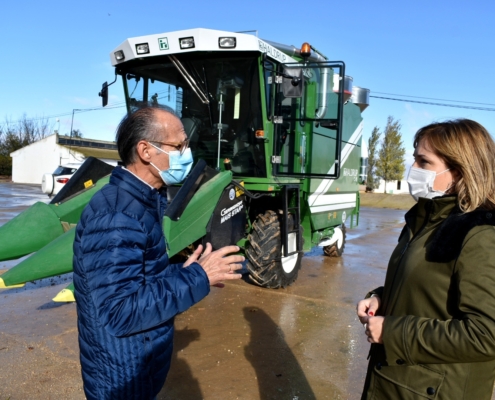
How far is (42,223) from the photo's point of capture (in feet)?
15.1

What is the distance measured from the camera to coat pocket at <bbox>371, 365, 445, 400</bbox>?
5.35 ft

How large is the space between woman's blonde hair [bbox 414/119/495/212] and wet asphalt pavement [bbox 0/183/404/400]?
2.34 metres

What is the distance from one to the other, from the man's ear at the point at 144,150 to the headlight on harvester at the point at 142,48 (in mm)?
3918

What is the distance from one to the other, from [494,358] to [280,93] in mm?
4531

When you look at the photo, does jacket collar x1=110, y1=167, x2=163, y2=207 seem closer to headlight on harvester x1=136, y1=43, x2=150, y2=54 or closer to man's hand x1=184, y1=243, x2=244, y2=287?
man's hand x1=184, y1=243, x2=244, y2=287

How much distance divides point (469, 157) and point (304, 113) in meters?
4.80

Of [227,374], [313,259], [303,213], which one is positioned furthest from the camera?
[313,259]

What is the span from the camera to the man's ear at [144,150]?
1944 millimetres

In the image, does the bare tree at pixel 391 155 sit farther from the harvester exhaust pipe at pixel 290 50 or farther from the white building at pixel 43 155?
the harvester exhaust pipe at pixel 290 50

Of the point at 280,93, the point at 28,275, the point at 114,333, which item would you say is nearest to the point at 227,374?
the point at 28,275

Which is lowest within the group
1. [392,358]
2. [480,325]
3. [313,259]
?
[313,259]

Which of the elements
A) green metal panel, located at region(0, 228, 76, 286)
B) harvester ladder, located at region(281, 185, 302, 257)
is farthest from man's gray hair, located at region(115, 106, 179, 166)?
harvester ladder, located at region(281, 185, 302, 257)

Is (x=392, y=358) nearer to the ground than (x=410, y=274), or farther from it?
nearer to the ground

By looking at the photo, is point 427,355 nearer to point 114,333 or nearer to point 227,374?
point 114,333
